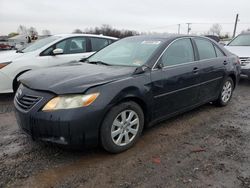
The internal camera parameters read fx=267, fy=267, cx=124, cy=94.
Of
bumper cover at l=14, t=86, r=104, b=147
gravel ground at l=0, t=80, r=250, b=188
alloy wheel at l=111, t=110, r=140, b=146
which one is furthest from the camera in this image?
alloy wheel at l=111, t=110, r=140, b=146

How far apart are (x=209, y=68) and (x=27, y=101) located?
10.5 feet

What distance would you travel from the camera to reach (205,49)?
16.4 ft

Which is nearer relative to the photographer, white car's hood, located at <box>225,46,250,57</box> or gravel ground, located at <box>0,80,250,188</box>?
gravel ground, located at <box>0,80,250,188</box>

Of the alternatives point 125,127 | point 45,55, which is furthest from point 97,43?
point 125,127

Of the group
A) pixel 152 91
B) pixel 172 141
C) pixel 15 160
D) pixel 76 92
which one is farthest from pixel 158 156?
pixel 15 160

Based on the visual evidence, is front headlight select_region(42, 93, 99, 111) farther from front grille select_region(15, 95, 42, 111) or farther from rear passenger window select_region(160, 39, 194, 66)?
rear passenger window select_region(160, 39, 194, 66)

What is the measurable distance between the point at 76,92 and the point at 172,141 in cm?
165

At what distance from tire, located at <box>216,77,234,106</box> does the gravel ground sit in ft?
3.51

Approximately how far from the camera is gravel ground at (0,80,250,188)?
9.27 ft

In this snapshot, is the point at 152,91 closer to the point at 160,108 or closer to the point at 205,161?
the point at 160,108

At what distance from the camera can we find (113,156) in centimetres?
337

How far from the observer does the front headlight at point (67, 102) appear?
9.71 ft

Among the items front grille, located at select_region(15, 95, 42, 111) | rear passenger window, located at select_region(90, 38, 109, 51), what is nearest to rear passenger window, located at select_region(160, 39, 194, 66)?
front grille, located at select_region(15, 95, 42, 111)

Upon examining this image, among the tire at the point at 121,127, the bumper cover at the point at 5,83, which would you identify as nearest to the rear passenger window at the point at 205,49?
the tire at the point at 121,127
